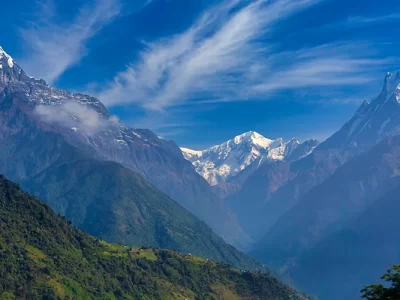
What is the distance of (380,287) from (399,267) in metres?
3.87

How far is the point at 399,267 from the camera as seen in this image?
73.6m

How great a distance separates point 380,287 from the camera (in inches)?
2896
